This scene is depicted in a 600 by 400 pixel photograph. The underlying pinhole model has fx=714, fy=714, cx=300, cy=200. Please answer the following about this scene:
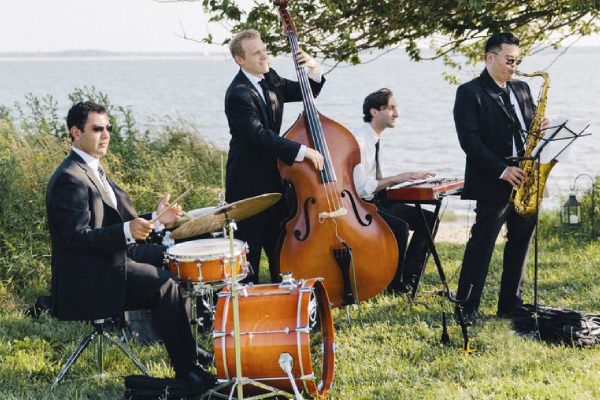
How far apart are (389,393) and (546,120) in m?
2.07

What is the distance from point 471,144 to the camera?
459 cm

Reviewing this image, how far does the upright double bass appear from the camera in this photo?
4465 mm

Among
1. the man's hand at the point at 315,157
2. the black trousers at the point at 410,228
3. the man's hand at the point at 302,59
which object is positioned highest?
the man's hand at the point at 302,59

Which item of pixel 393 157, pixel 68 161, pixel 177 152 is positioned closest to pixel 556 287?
pixel 68 161

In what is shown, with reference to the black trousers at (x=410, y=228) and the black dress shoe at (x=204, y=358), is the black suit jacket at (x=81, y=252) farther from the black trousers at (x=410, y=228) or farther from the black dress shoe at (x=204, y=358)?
the black trousers at (x=410, y=228)

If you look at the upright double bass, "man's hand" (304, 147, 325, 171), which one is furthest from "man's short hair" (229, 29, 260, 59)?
"man's hand" (304, 147, 325, 171)

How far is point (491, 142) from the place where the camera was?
15.4 feet

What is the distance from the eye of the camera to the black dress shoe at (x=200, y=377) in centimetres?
376

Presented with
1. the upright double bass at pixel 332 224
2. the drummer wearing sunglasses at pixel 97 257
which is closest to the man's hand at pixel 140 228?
the drummer wearing sunglasses at pixel 97 257

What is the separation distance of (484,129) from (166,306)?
7.71 ft

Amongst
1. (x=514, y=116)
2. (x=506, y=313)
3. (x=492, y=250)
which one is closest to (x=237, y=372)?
(x=492, y=250)

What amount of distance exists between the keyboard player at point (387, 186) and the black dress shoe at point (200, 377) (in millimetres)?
1730

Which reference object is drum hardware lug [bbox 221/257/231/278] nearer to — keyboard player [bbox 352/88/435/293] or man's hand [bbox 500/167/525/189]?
keyboard player [bbox 352/88/435/293]

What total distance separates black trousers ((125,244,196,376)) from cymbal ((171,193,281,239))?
35cm
